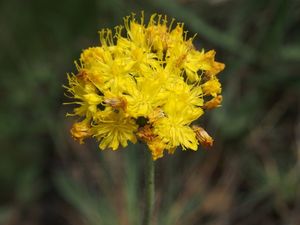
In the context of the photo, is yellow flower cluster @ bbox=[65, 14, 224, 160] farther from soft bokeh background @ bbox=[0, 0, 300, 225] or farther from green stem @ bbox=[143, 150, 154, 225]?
soft bokeh background @ bbox=[0, 0, 300, 225]

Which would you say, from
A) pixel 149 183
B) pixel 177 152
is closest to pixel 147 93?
pixel 149 183

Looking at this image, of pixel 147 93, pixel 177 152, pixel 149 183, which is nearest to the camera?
pixel 147 93

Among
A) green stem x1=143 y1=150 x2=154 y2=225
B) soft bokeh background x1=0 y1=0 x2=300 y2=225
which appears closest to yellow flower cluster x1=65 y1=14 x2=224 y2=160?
green stem x1=143 y1=150 x2=154 y2=225

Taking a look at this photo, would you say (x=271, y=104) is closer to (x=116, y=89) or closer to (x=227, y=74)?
(x=227, y=74)

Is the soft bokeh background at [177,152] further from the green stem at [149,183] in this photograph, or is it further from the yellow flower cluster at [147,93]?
the yellow flower cluster at [147,93]

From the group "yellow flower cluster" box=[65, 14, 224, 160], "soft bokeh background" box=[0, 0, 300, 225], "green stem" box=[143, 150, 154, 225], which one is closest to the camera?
"yellow flower cluster" box=[65, 14, 224, 160]

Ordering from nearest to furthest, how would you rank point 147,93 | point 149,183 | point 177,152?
point 147,93, point 149,183, point 177,152

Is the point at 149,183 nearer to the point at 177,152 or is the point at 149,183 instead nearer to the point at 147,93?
the point at 147,93

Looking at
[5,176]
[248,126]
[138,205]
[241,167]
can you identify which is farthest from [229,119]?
[5,176]
